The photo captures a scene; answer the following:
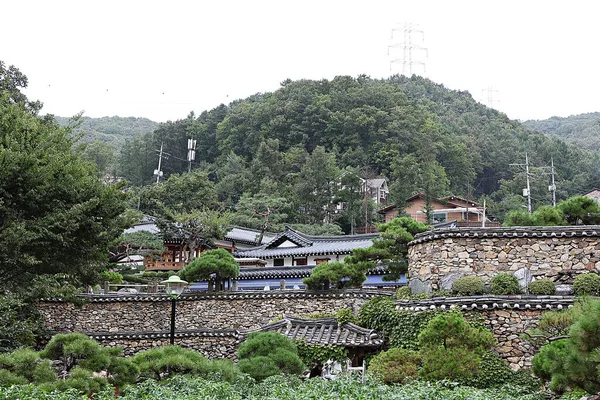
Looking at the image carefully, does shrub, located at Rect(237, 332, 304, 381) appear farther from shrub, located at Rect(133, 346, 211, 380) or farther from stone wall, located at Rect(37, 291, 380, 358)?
stone wall, located at Rect(37, 291, 380, 358)

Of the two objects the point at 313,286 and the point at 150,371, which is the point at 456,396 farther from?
the point at 313,286

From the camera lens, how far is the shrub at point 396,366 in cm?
1564

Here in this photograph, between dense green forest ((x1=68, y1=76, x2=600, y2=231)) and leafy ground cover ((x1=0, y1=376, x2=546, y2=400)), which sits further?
dense green forest ((x1=68, y1=76, x2=600, y2=231))

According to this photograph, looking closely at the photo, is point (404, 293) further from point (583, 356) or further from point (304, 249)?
point (304, 249)

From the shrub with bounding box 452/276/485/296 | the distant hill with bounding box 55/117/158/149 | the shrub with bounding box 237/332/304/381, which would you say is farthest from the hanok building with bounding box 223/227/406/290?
the distant hill with bounding box 55/117/158/149

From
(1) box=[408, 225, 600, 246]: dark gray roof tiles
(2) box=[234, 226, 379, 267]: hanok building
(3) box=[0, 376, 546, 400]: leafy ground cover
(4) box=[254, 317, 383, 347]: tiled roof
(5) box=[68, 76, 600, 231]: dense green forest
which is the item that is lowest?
(3) box=[0, 376, 546, 400]: leafy ground cover

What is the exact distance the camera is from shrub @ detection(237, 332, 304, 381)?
13906 millimetres

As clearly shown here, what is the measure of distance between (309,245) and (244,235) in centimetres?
1045

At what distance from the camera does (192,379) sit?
12055 millimetres

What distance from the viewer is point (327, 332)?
63.4ft

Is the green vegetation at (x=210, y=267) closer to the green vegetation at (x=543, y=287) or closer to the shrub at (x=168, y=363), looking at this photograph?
the green vegetation at (x=543, y=287)

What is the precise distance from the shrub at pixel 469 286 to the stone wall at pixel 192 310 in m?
5.43

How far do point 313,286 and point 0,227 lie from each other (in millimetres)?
11165

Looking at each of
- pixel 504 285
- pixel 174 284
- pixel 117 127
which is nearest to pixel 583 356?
pixel 504 285
